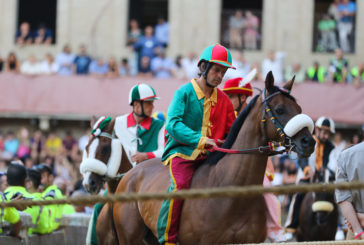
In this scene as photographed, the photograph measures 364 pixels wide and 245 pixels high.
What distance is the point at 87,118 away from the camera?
68.5 ft

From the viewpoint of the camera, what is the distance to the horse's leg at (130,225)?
7.64 meters

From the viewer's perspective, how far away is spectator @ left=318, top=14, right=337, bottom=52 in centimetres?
2231

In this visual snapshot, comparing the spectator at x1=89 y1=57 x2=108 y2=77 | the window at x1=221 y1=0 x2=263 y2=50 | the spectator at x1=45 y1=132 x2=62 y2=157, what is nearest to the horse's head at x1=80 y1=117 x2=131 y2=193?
the spectator at x1=45 y1=132 x2=62 y2=157

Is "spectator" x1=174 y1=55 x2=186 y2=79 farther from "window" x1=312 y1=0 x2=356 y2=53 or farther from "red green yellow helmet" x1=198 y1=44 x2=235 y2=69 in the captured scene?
"red green yellow helmet" x1=198 y1=44 x2=235 y2=69

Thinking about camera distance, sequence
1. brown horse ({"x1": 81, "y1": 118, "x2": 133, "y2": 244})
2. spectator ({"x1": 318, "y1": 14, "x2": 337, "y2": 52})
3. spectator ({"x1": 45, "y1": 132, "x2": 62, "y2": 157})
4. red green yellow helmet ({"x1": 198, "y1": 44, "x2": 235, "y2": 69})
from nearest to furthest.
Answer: red green yellow helmet ({"x1": 198, "y1": 44, "x2": 235, "y2": 69})
brown horse ({"x1": 81, "y1": 118, "x2": 133, "y2": 244})
spectator ({"x1": 45, "y1": 132, "x2": 62, "y2": 157})
spectator ({"x1": 318, "y1": 14, "x2": 337, "y2": 52})

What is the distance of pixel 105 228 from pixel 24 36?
15.7 m

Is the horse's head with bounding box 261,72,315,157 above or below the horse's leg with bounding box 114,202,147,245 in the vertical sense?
above

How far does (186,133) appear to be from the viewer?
262 inches

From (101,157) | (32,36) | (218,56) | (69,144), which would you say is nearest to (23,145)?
(69,144)

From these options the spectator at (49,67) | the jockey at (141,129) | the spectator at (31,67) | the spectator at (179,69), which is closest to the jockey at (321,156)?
the jockey at (141,129)

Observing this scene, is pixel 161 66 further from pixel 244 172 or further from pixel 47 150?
pixel 244 172

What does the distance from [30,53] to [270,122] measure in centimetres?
1772

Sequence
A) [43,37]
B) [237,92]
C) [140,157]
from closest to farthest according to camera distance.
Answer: [140,157] < [237,92] < [43,37]

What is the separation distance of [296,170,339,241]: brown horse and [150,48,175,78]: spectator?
9.13 metres
